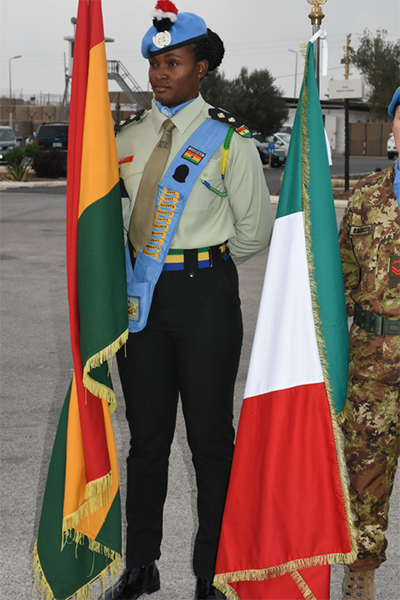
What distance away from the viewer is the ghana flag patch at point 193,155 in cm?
249

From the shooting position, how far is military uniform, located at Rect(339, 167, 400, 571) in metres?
2.42

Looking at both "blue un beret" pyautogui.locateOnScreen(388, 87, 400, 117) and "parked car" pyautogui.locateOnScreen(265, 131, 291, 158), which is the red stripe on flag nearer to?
"blue un beret" pyautogui.locateOnScreen(388, 87, 400, 117)

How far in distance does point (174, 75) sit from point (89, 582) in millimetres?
1986

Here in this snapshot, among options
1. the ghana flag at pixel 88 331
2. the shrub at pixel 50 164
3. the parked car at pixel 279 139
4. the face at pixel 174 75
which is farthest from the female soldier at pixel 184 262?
the parked car at pixel 279 139

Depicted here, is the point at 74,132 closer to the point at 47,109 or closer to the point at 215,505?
the point at 215,505

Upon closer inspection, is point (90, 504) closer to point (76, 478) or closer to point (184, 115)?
point (76, 478)

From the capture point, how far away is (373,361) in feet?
8.09

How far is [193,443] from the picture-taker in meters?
2.72

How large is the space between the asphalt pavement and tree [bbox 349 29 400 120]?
32.3 meters

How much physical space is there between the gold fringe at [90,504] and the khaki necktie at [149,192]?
0.90 meters

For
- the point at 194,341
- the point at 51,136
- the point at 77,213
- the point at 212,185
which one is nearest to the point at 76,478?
the point at 194,341

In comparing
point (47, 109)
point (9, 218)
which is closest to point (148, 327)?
point (9, 218)

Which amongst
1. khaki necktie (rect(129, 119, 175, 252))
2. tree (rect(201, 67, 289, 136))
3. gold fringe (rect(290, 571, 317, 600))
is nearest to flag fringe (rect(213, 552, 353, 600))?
gold fringe (rect(290, 571, 317, 600))

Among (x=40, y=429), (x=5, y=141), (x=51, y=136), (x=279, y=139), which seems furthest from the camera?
(x=279, y=139)
